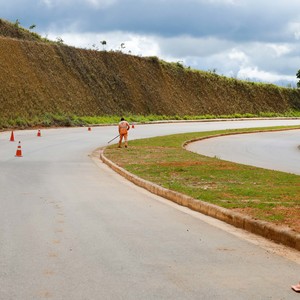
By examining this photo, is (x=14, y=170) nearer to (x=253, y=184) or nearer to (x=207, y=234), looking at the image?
(x=253, y=184)

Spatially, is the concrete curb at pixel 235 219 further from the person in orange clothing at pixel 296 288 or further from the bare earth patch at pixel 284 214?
the person in orange clothing at pixel 296 288

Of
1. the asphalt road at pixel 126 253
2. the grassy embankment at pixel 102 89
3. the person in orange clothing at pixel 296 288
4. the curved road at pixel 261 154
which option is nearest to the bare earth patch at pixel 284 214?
the asphalt road at pixel 126 253

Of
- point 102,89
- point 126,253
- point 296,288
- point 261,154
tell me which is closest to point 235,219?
point 126,253

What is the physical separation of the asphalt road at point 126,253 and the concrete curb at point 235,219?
0.68ft

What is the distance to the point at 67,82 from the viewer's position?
7519cm

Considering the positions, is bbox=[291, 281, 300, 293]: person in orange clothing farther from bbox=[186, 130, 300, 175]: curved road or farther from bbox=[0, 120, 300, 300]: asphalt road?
bbox=[186, 130, 300, 175]: curved road

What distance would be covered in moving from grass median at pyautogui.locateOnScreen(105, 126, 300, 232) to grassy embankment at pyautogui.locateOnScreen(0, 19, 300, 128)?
33.4 meters

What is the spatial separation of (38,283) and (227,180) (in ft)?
37.7

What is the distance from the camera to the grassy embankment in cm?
6588

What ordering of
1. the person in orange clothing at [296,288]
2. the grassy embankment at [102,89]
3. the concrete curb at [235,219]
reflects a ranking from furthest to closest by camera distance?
the grassy embankment at [102,89] < the concrete curb at [235,219] < the person in orange clothing at [296,288]

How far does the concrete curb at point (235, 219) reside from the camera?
9.07 metres

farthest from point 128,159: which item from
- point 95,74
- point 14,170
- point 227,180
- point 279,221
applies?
point 95,74

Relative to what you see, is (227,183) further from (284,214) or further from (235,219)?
(235,219)

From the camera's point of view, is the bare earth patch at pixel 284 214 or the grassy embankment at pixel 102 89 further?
the grassy embankment at pixel 102 89
